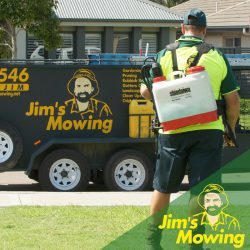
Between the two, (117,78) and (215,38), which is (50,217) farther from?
(215,38)

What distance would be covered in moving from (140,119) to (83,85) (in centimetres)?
97

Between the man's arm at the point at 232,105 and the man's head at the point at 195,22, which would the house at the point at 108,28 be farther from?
the man's arm at the point at 232,105

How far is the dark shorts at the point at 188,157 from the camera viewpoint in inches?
245

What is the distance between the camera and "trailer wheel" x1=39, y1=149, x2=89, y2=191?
1142 centimetres

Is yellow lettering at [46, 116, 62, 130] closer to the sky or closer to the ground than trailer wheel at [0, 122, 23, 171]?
closer to the sky

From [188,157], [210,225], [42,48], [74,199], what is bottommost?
[74,199]

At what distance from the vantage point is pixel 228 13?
35344 mm

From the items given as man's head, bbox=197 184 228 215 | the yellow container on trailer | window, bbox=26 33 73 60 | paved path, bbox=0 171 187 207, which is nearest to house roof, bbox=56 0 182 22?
window, bbox=26 33 73 60

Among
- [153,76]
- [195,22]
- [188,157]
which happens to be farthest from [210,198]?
[195,22]

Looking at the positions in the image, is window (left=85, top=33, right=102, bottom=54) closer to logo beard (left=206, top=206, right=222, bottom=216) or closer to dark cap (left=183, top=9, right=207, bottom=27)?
logo beard (left=206, top=206, right=222, bottom=216)

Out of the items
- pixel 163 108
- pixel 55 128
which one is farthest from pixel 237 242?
pixel 55 128

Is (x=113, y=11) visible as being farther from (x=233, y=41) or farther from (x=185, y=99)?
(x=185, y=99)

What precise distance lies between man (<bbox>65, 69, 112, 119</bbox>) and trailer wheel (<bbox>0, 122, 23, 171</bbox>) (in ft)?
2.90

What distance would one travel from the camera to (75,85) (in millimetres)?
11547
